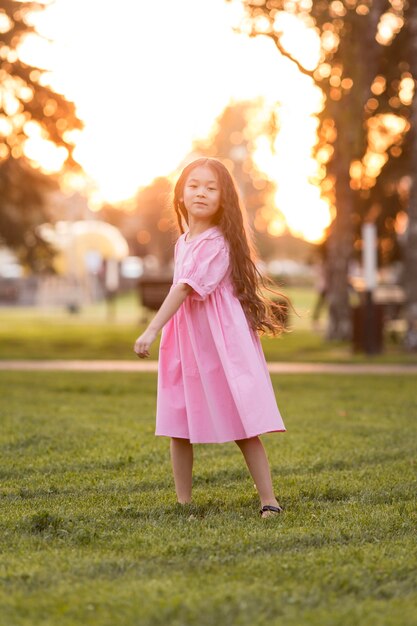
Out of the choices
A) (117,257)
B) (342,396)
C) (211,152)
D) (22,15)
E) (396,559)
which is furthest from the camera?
(211,152)

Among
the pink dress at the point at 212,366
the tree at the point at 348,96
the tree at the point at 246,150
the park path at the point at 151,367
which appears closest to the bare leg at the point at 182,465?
the pink dress at the point at 212,366

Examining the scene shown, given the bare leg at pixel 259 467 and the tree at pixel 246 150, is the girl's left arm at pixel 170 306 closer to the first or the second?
the bare leg at pixel 259 467

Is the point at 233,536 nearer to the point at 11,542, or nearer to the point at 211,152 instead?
the point at 11,542

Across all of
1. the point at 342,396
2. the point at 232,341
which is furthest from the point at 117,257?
the point at 232,341

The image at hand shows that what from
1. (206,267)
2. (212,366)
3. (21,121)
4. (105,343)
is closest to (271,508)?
(212,366)

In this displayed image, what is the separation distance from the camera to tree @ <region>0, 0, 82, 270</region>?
59.4 feet

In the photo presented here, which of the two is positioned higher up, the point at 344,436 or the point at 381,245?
the point at 381,245

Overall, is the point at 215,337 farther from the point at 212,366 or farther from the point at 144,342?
the point at 144,342

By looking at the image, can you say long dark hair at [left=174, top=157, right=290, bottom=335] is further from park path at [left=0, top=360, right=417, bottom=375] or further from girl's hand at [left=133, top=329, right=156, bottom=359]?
park path at [left=0, top=360, right=417, bottom=375]

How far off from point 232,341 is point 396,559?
1.44m

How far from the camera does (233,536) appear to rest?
4.99 m

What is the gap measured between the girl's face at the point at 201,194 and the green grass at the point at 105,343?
10843 mm

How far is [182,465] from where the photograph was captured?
5.74 metres

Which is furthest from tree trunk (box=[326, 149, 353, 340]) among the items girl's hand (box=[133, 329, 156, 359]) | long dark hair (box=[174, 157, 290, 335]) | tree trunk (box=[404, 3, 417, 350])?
girl's hand (box=[133, 329, 156, 359])
